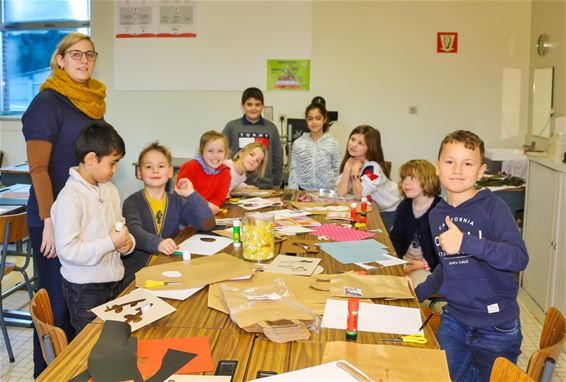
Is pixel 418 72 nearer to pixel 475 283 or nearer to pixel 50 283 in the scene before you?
pixel 475 283

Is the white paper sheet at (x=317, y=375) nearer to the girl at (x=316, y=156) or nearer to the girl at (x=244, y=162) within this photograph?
the girl at (x=244, y=162)

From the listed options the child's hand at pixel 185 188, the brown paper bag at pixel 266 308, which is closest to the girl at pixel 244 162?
the child's hand at pixel 185 188

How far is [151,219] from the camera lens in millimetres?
2465

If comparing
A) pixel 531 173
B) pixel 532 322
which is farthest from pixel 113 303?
pixel 531 173

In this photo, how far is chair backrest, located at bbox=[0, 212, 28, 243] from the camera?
296 centimetres

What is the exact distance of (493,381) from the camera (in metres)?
1.32

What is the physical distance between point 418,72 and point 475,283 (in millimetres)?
4078

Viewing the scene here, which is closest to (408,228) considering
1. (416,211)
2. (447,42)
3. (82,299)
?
(416,211)

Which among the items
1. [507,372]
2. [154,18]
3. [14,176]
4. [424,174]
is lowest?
[507,372]

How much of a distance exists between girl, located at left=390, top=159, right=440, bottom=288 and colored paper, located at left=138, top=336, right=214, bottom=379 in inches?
Result: 64.0

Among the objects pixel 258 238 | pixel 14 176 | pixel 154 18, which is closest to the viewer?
pixel 258 238

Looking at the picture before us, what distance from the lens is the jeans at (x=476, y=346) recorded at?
1.79m

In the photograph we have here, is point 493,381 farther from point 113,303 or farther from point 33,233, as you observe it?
point 33,233

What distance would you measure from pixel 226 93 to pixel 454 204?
4223mm
